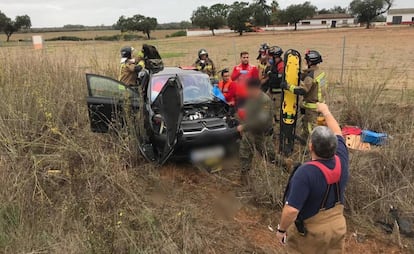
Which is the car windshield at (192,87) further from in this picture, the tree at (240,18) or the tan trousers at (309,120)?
the tree at (240,18)

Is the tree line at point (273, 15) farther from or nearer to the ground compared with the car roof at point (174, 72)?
farther from the ground

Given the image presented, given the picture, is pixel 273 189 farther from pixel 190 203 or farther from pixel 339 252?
pixel 339 252

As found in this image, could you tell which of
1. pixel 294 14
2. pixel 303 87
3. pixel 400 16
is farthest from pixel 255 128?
pixel 400 16

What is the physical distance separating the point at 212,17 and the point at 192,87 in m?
72.3

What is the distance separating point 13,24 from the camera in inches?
2886

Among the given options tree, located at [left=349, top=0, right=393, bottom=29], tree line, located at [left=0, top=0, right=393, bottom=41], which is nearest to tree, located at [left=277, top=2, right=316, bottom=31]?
tree line, located at [left=0, top=0, right=393, bottom=41]

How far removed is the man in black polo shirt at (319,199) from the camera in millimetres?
2496

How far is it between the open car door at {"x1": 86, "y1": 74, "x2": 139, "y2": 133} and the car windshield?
0.58 metres

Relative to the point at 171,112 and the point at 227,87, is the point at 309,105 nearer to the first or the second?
the point at 227,87

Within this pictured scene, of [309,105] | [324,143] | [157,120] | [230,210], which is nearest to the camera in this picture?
[324,143]

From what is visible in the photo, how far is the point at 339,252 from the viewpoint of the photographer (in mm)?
2820

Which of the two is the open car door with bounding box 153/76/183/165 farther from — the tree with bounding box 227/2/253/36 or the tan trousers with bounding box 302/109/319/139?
the tree with bounding box 227/2/253/36

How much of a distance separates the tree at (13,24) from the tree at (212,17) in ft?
113

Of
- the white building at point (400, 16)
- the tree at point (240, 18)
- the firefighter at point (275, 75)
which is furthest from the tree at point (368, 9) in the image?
the firefighter at point (275, 75)
